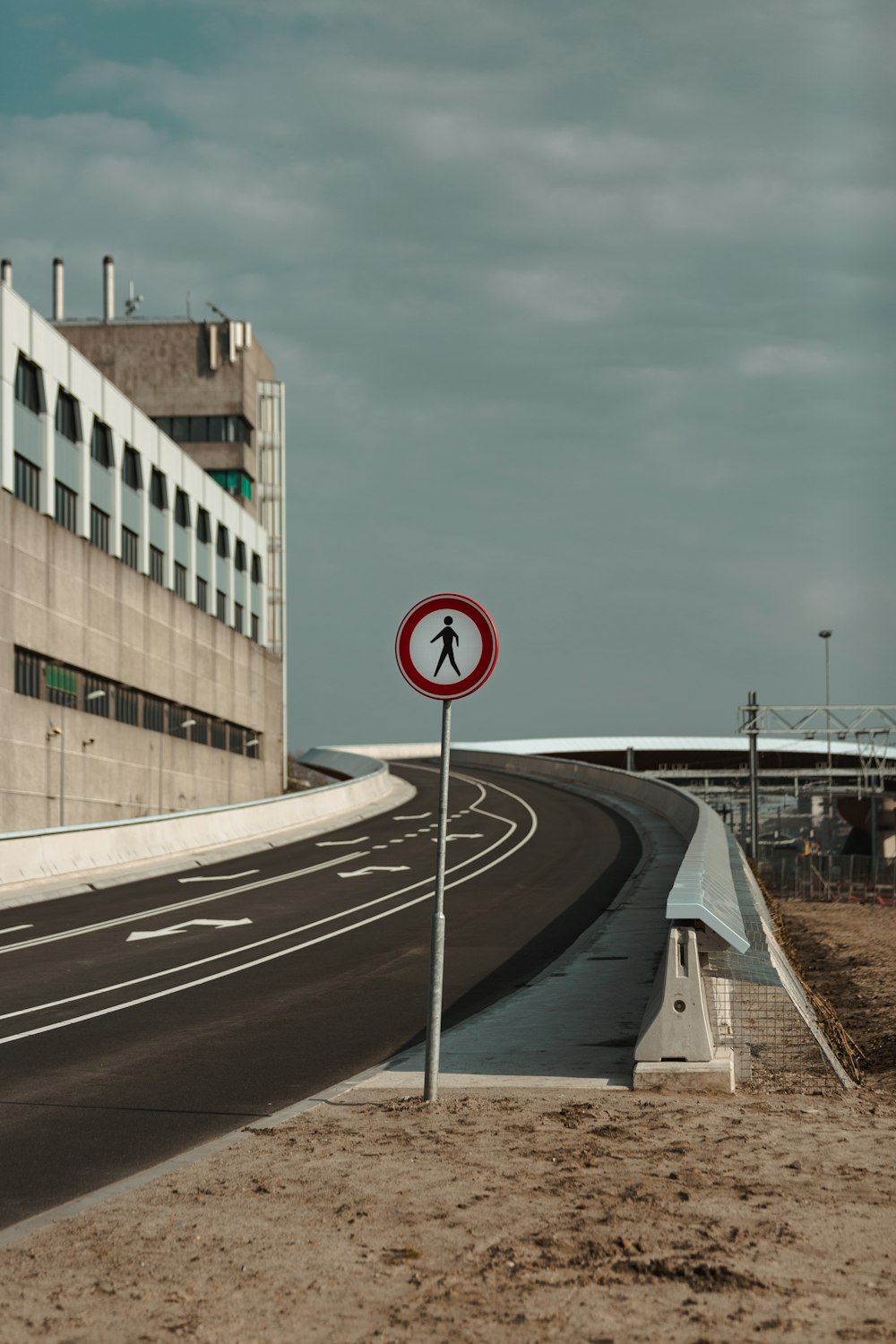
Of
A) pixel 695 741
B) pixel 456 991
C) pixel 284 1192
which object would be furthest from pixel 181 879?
pixel 695 741

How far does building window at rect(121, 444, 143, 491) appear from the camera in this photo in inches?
2319

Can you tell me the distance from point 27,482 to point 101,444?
871cm

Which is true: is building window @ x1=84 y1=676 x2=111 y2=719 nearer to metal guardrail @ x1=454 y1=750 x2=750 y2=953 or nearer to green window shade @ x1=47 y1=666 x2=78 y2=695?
green window shade @ x1=47 y1=666 x2=78 y2=695

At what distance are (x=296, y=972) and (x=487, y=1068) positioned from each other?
7106 mm

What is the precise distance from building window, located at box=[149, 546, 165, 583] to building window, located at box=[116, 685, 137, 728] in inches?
261

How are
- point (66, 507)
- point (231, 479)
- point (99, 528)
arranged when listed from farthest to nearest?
point (231, 479), point (99, 528), point (66, 507)

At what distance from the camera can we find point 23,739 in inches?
1720

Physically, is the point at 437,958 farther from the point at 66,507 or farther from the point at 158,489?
the point at 158,489

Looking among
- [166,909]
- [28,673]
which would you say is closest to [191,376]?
[28,673]

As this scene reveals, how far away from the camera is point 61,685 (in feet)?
157

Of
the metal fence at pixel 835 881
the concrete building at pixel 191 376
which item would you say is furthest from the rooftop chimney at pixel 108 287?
the metal fence at pixel 835 881

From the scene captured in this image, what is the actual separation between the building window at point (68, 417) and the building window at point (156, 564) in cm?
1029

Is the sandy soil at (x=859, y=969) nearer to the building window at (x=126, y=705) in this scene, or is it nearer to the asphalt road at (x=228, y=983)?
the asphalt road at (x=228, y=983)

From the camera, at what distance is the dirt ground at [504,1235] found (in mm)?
4879
